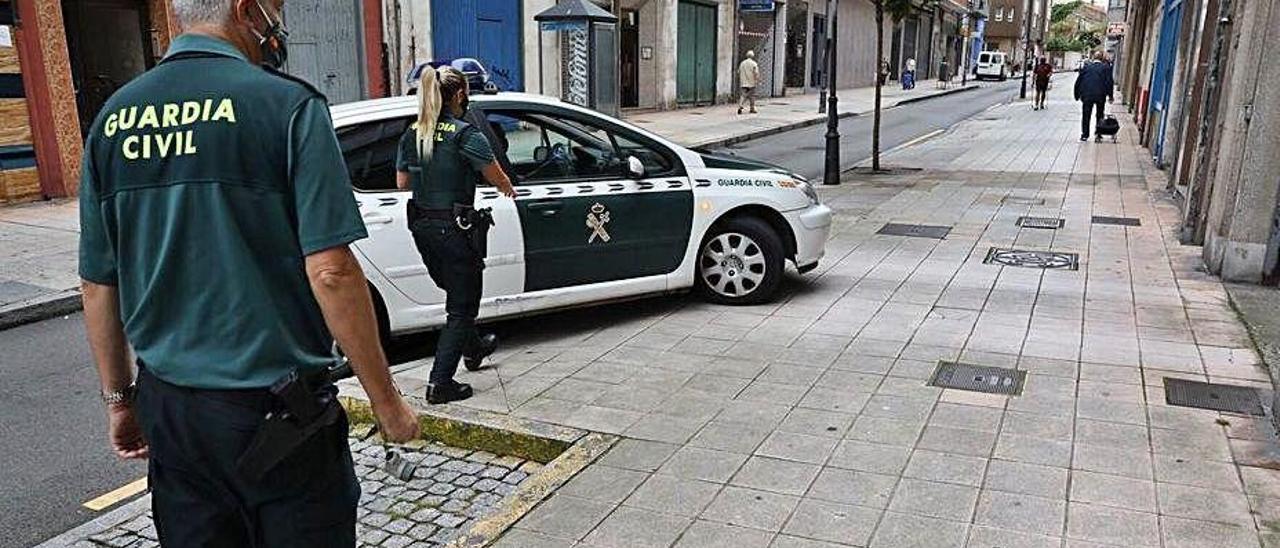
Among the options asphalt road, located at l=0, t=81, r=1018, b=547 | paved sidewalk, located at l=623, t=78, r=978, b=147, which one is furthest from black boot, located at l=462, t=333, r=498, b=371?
paved sidewalk, located at l=623, t=78, r=978, b=147

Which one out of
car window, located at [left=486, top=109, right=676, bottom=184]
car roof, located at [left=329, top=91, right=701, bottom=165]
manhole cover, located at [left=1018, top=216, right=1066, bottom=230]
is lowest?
manhole cover, located at [left=1018, top=216, right=1066, bottom=230]

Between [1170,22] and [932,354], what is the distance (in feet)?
55.2

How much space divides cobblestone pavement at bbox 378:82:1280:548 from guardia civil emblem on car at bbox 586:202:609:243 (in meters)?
0.65

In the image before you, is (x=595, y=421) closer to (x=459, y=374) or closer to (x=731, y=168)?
(x=459, y=374)

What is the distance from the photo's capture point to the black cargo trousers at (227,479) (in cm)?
212

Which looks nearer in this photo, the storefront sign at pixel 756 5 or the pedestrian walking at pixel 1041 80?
the pedestrian walking at pixel 1041 80

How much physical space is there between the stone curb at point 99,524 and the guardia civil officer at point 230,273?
2000mm

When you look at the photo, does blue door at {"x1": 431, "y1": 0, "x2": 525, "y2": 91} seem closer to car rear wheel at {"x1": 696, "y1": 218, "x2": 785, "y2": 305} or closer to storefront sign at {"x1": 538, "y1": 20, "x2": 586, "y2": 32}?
storefront sign at {"x1": 538, "y1": 20, "x2": 586, "y2": 32}

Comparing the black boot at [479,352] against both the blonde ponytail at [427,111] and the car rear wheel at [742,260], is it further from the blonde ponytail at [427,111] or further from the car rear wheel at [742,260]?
the car rear wheel at [742,260]

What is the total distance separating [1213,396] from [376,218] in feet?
15.5

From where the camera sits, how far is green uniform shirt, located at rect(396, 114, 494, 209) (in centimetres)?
496

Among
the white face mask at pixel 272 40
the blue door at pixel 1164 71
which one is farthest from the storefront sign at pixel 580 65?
the white face mask at pixel 272 40

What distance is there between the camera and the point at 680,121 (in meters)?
25.7

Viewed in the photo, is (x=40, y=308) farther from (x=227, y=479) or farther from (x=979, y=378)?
(x=979, y=378)
